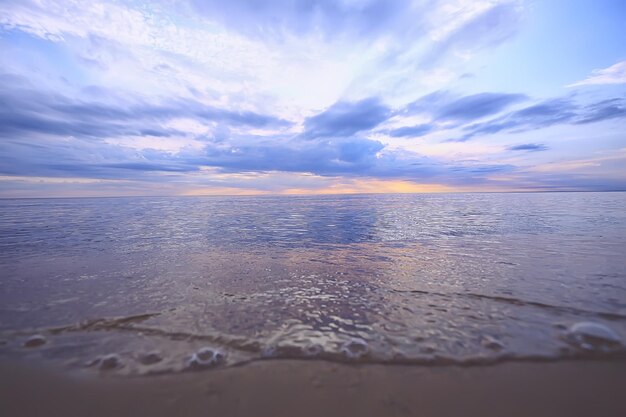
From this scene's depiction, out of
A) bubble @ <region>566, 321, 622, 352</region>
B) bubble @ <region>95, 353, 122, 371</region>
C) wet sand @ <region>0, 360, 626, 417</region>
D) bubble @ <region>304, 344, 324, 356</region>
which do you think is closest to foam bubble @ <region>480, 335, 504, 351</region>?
wet sand @ <region>0, 360, 626, 417</region>

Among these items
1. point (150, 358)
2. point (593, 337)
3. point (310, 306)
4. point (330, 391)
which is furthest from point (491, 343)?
point (150, 358)

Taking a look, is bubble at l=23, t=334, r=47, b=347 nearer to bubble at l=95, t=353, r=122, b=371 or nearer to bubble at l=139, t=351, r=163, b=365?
bubble at l=95, t=353, r=122, b=371

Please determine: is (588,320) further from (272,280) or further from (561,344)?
(272,280)

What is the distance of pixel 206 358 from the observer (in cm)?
361

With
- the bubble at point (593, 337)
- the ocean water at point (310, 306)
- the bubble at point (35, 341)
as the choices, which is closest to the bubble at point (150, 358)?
the ocean water at point (310, 306)

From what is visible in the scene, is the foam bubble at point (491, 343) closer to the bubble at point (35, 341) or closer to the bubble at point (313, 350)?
the bubble at point (313, 350)

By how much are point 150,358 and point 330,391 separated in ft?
8.28

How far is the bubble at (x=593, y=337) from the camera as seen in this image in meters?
3.67

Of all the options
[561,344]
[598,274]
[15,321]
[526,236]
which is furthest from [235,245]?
[526,236]

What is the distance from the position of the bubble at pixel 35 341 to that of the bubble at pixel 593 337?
7961 millimetres

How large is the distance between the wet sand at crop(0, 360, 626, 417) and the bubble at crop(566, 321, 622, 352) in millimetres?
381

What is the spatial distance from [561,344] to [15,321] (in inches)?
353

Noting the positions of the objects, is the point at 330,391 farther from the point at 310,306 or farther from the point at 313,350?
the point at 310,306

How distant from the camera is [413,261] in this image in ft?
28.9
